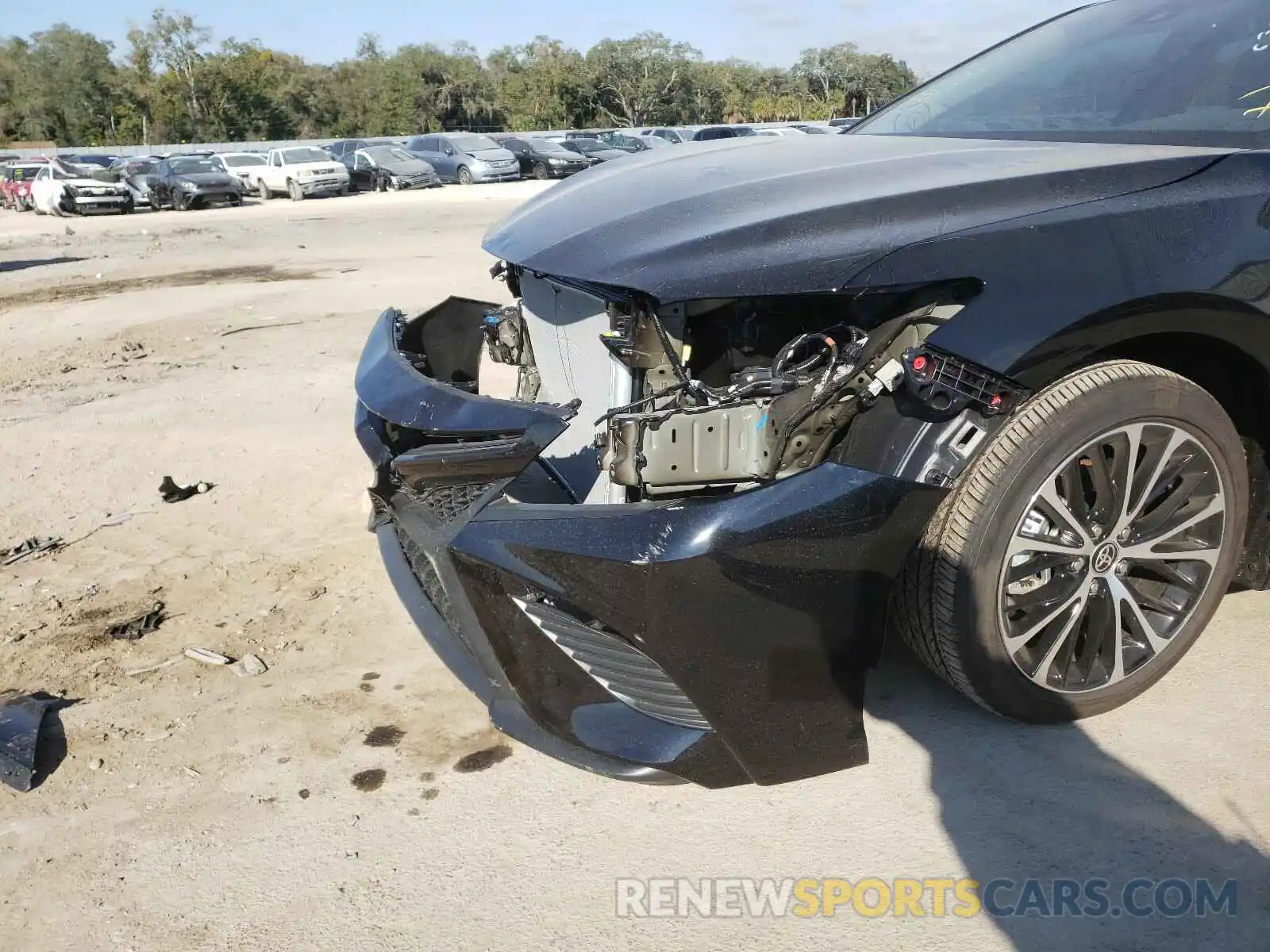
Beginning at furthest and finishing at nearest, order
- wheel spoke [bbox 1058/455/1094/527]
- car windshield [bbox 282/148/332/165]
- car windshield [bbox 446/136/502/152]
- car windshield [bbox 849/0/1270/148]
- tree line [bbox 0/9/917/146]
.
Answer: tree line [bbox 0/9/917/146] → car windshield [bbox 446/136/502/152] → car windshield [bbox 282/148/332/165] → car windshield [bbox 849/0/1270/148] → wheel spoke [bbox 1058/455/1094/527]

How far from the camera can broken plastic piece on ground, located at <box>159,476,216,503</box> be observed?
15.2ft

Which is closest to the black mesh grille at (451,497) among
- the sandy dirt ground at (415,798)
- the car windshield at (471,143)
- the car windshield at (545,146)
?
the sandy dirt ground at (415,798)

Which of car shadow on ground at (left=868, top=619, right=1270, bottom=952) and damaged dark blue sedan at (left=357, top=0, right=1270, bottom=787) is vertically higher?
damaged dark blue sedan at (left=357, top=0, right=1270, bottom=787)

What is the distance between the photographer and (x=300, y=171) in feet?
91.4

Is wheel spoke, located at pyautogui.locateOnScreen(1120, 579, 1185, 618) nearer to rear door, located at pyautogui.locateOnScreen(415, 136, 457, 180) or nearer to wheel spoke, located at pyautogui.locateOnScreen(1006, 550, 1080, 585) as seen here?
wheel spoke, located at pyautogui.locateOnScreen(1006, 550, 1080, 585)

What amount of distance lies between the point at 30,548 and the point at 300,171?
2613cm

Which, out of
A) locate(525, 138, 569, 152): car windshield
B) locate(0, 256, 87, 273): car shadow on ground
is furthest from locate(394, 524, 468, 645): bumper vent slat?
locate(525, 138, 569, 152): car windshield

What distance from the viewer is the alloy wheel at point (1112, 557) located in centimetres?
244

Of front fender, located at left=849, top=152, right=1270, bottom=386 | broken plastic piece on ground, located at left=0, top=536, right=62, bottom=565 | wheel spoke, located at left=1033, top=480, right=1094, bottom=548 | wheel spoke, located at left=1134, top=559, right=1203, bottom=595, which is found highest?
front fender, located at left=849, top=152, right=1270, bottom=386

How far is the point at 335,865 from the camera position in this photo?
235 centimetres

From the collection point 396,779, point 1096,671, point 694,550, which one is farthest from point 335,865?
point 1096,671

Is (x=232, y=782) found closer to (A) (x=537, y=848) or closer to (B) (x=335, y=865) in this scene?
(B) (x=335, y=865)

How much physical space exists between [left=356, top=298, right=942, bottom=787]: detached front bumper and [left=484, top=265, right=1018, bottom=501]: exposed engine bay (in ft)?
0.29

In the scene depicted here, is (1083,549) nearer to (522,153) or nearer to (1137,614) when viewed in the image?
(1137,614)
